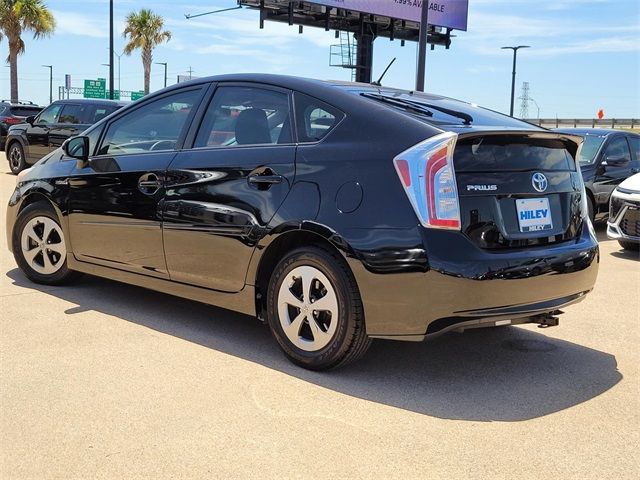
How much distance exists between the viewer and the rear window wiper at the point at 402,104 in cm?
398

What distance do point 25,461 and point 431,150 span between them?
2319 mm

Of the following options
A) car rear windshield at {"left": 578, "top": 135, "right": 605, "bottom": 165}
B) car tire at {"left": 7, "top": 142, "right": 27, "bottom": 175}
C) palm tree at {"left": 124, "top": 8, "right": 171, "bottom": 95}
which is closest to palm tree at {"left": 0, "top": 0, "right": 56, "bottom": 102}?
palm tree at {"left": 124, "top": 8, "right": 171, "bottom": 95}

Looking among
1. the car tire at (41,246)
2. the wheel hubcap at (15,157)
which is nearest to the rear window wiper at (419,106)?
the car tire at (41,246)

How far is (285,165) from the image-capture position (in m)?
4.01

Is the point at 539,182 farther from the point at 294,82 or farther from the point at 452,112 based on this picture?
the point at 294,82

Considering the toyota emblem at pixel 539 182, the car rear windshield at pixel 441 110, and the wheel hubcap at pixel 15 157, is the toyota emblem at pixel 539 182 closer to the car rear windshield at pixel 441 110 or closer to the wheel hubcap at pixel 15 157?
the car rear windshield at pixel 441 110

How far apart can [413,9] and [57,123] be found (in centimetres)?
2908

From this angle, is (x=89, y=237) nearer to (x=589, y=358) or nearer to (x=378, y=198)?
(x=378, y=198)

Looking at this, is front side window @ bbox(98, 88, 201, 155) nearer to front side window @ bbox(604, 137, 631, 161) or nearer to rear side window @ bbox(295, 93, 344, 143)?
rear side window @ bbox(295, 93, 344, 143)

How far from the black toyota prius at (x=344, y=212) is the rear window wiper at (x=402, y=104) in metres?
0.03

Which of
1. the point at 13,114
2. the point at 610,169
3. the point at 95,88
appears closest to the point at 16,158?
the point at 13,114

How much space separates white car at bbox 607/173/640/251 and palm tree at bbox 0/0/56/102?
133 feet

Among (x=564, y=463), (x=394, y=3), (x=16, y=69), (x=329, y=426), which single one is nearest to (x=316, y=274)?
(x=329, y=426)

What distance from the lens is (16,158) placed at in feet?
53.8
